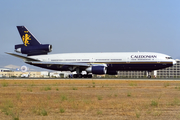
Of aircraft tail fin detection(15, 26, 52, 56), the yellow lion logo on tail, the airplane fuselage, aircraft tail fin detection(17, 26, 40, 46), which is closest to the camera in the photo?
the airplane fuselage

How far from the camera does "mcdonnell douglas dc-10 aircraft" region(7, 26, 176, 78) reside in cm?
5012

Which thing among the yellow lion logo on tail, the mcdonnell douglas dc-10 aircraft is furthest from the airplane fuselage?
the yellow lion logo on tail

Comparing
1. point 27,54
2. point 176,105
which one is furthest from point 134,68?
point 176,105

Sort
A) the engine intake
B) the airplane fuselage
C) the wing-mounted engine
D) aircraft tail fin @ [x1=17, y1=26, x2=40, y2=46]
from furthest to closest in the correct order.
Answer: aircraft tail fin @ [x1=17, y1=26, x2=40, y2=46]
the wing-mounted engine
the engine intake
the airplane fuselage

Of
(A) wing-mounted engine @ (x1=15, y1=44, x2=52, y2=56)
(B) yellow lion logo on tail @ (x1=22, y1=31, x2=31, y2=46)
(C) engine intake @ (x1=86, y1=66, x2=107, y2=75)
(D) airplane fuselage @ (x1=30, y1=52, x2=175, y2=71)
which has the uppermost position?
(B) yellow lion logo on tail @ (x1=22, y1=31, x2=31, y2=46)

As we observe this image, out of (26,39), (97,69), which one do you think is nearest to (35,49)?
(26,39)

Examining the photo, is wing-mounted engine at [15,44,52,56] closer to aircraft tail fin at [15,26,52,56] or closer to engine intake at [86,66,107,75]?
aircraft tail fin at [15,26,52,56]

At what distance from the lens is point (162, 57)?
5003 cm

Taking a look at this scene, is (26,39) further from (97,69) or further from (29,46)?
(97,69)

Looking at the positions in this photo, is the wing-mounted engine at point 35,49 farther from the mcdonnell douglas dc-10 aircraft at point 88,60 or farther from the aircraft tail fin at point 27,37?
the aircraft tail fin at point 27,37

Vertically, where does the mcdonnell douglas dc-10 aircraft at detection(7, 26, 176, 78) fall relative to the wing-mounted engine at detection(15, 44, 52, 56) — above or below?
below

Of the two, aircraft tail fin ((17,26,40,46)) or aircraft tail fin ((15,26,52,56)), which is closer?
aircraft tail fin ((15,26,52,56))

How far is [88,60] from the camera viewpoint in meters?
54.2

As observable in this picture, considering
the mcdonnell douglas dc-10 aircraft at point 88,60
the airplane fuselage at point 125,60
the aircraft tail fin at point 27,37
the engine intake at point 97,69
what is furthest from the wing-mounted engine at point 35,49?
the engine intake at point 97,69
